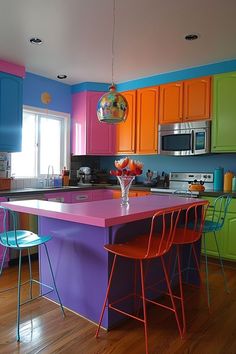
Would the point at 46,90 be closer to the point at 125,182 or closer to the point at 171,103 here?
the point at 171,103

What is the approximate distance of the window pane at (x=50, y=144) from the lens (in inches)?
180

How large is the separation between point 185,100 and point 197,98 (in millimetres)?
171

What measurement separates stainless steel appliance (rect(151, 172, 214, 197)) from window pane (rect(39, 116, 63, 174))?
1.72m

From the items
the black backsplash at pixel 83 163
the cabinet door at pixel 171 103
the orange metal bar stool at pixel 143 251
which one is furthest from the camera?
the black backsplash at pixel 83 163

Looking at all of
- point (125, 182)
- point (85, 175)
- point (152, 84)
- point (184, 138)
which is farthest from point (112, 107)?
point (85, 175)

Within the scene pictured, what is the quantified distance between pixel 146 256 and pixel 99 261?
0.44m

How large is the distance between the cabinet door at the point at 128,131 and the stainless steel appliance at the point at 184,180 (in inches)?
29.9

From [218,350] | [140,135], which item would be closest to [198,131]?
[140,135]

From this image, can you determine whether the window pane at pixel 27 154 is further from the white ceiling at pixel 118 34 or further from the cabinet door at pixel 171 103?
the cabinet door at pixel 171 103

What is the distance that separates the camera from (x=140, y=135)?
451cm

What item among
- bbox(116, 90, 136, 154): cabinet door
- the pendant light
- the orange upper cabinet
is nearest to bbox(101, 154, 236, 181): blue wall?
bbox(116, 90, 136, 154): cabinet door

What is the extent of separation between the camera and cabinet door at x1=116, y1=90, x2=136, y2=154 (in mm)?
4582

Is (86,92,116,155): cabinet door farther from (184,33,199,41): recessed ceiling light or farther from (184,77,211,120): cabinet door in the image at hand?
(184,33,199,41): recessed ceiling light

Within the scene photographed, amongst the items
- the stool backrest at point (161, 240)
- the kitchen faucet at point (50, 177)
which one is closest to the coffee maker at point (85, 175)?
the kitchen faucet at point (50, 177)
